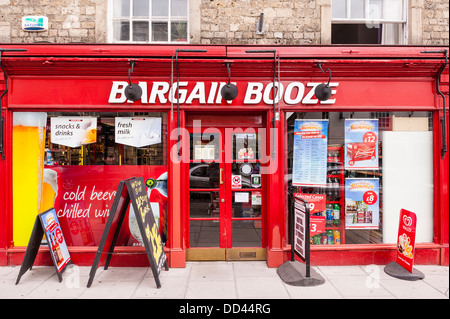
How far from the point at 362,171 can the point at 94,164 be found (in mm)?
4756

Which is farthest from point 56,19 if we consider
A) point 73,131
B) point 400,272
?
point 400,272

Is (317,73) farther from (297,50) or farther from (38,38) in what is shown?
(38,38)

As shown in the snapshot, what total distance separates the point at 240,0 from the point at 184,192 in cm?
356

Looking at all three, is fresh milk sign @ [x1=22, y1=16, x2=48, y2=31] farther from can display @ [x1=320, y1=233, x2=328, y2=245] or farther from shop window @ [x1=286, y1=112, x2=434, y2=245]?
can display @ [x1=320, y1=233, x2=328, y2=245]

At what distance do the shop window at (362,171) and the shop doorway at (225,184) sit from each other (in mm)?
650

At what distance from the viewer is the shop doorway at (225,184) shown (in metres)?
5.54

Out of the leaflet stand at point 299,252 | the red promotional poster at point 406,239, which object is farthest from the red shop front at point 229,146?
the red promotional poster at point 406,239

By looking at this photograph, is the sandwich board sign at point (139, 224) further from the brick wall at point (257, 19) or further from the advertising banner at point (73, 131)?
the brick wall at point (257, 19)

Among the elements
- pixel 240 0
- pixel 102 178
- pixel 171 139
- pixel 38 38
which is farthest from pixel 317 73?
pixel 38 38

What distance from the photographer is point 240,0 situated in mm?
5500

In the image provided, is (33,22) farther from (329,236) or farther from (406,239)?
(406,239)

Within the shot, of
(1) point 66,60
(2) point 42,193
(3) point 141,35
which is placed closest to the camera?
(1) point 66,60

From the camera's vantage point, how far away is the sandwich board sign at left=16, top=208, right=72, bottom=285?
4605mm

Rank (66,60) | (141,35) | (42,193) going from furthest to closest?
(141,35) → (42,193) → (66,60)
